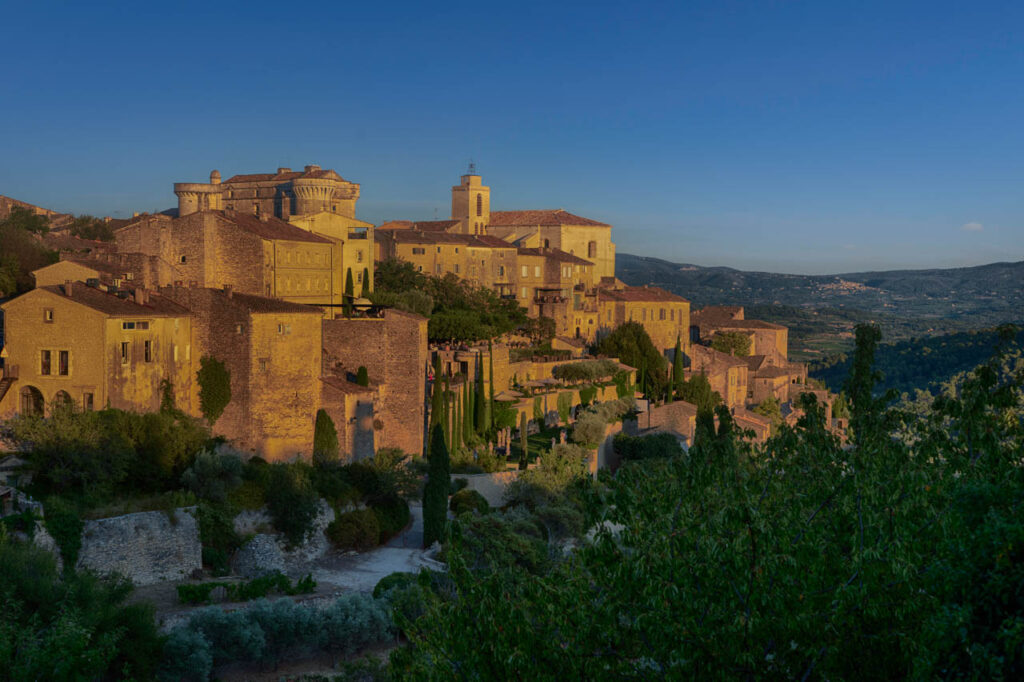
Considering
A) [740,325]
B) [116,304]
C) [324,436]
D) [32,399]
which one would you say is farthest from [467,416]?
[740,325]

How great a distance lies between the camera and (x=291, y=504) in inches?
939

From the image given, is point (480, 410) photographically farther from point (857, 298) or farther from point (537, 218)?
point (857, 298)

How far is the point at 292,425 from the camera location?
28.0m

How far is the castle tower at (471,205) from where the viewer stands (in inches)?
3147

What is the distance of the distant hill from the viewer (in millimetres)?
107812

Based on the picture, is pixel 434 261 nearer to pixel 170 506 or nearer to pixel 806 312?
pixel 170 506

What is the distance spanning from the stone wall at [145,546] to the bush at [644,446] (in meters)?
21.7

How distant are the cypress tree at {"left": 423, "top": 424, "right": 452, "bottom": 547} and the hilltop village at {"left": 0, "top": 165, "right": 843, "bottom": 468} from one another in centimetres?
438

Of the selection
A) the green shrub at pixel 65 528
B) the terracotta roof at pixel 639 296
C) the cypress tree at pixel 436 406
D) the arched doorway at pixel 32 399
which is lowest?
the green shrub at pixel 65 528

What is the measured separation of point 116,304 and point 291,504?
23.6 feet

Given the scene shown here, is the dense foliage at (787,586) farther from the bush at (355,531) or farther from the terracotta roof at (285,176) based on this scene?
the terracotta roof at (285,176)

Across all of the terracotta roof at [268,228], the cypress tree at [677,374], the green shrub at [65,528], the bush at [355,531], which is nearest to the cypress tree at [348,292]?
the terracotta roof at [268,228]

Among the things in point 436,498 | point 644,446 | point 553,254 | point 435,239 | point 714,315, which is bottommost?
point 644,446

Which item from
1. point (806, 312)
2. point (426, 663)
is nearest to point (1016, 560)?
point (426, 663)
